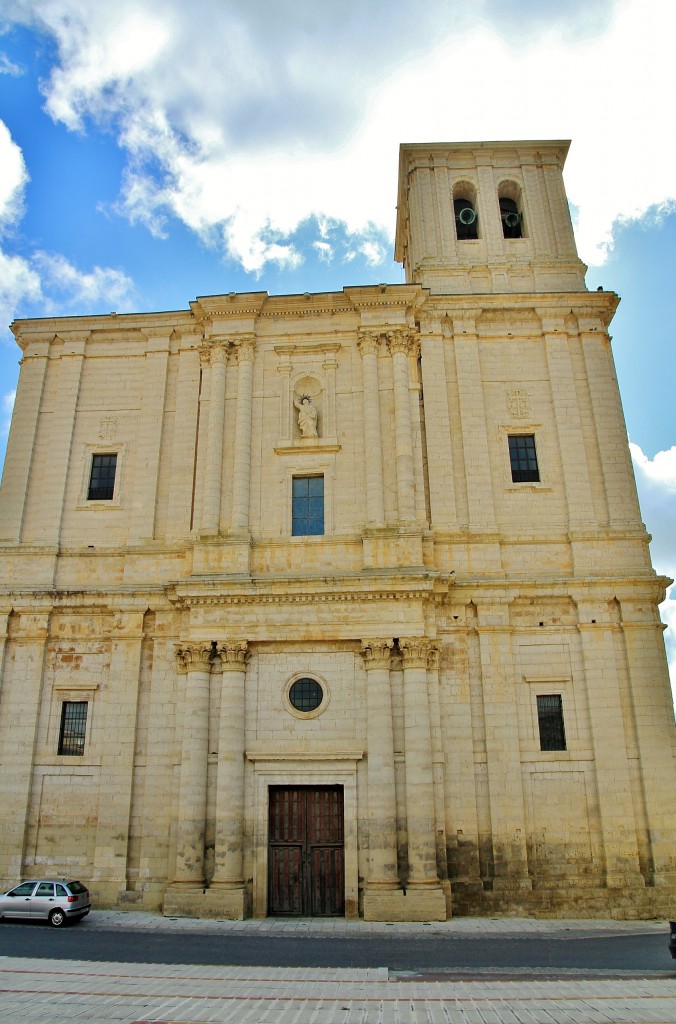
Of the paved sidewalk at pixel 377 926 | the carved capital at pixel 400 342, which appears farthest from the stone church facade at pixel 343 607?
the paved sidewalk at pixel 377 926

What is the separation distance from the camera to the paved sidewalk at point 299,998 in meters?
10.3

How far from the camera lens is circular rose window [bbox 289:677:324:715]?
20859mm

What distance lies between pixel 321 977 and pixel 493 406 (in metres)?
17.1

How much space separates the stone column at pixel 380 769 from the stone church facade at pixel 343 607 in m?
0.06

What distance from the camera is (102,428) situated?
25031mm

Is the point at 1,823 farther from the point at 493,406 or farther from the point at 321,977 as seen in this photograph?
the point at 493,406

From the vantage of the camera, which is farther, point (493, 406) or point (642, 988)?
point (493, 406)

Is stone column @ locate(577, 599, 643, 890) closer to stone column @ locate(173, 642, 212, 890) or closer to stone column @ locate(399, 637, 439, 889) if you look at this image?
stone column @ locate(399, 637, 439, 889)

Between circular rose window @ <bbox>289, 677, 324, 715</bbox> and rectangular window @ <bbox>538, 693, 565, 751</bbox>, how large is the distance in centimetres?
618

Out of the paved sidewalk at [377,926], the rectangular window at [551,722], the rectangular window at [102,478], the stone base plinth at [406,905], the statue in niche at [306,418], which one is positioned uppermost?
the statue in niche at [306,418]

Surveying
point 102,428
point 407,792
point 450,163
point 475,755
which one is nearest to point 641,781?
point 475,755

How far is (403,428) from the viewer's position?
914 inches

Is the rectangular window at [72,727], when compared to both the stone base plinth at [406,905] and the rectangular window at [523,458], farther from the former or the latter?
the rectangular window at [523,458]

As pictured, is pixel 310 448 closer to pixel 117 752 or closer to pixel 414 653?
pixel 414 653
